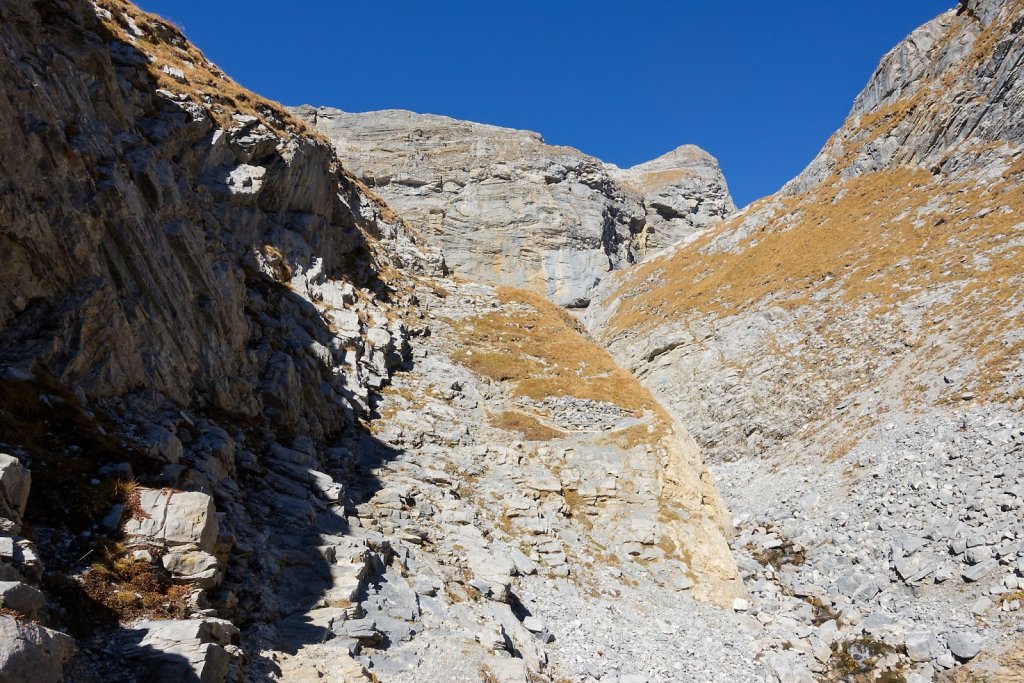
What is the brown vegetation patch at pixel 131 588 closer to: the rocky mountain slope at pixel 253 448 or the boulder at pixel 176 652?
the rocky mountain slope at pixel 253 448

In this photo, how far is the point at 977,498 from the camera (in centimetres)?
2092

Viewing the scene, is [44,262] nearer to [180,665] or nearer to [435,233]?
[180,665]

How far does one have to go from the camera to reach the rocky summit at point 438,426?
11914 millimetres

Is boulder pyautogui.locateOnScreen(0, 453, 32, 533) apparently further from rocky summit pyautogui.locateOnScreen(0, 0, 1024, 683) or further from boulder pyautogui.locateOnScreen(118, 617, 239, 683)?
boulder pyautogui.locateOnScreen(118, 617, 239, 683)

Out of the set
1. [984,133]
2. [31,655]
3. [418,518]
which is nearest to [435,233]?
[984,133]

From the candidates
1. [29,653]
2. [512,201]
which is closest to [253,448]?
[29,653]

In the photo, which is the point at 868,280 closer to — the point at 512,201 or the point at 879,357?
the point at 879,357

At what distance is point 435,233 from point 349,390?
68.8 meters

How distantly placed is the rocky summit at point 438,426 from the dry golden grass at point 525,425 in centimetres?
15

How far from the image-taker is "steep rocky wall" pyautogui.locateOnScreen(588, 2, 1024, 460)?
3191 cm

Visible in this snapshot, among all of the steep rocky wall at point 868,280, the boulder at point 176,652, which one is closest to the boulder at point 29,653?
the boulder at point 176,652

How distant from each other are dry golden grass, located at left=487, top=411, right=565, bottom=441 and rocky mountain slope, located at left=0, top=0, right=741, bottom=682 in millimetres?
166

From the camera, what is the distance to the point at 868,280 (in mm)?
40406

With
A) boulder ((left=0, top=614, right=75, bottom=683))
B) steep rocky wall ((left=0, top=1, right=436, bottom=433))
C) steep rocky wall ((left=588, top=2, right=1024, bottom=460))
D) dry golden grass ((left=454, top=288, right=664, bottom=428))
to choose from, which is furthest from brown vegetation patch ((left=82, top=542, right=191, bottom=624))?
steep rocky wall ((left=588, top=2, right=1024, bottom=460))
